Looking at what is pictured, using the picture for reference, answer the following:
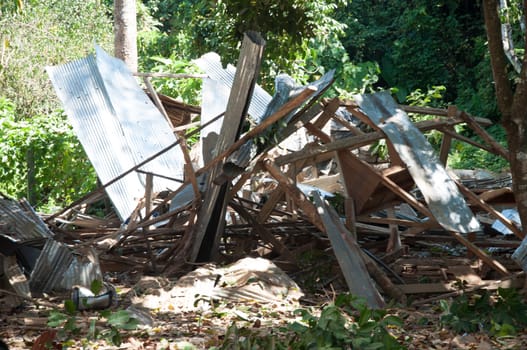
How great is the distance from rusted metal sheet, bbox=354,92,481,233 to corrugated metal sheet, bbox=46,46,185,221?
329cm

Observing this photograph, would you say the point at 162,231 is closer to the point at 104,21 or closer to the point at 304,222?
the point at 304,222

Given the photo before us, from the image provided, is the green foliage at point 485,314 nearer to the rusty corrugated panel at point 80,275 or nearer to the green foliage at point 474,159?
the rusty corrugated panel at point 80,275

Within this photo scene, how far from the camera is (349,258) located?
606cm

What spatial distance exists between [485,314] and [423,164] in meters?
1.53

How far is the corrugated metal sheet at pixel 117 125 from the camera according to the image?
9516mm

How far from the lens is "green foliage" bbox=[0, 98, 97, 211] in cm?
1299

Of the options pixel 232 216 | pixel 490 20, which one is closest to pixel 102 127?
pixel 232 216

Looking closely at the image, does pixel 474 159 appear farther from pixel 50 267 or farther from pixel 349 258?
pixel 50 267

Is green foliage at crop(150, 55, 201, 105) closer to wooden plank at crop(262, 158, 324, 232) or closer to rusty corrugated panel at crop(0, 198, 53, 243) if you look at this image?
rusty corrugated panel at crop(0, 198, 53, 243)

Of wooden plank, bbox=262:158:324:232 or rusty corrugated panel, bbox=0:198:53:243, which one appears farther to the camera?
rusty corrugated panel, bbox=0:198:53:243

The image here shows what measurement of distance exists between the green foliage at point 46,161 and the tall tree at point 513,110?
8.07m

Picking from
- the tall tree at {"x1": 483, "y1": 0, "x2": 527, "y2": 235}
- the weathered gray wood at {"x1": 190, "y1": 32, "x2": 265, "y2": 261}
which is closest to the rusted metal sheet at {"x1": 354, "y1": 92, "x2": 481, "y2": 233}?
the tall tree at {"x1": 483, "y1": 0, "x2": 527, "y2": 235}

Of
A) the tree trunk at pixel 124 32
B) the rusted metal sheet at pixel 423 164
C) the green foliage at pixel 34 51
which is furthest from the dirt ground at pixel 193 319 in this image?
the green foliage at pixel 34 51

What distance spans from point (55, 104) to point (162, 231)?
1075cm
